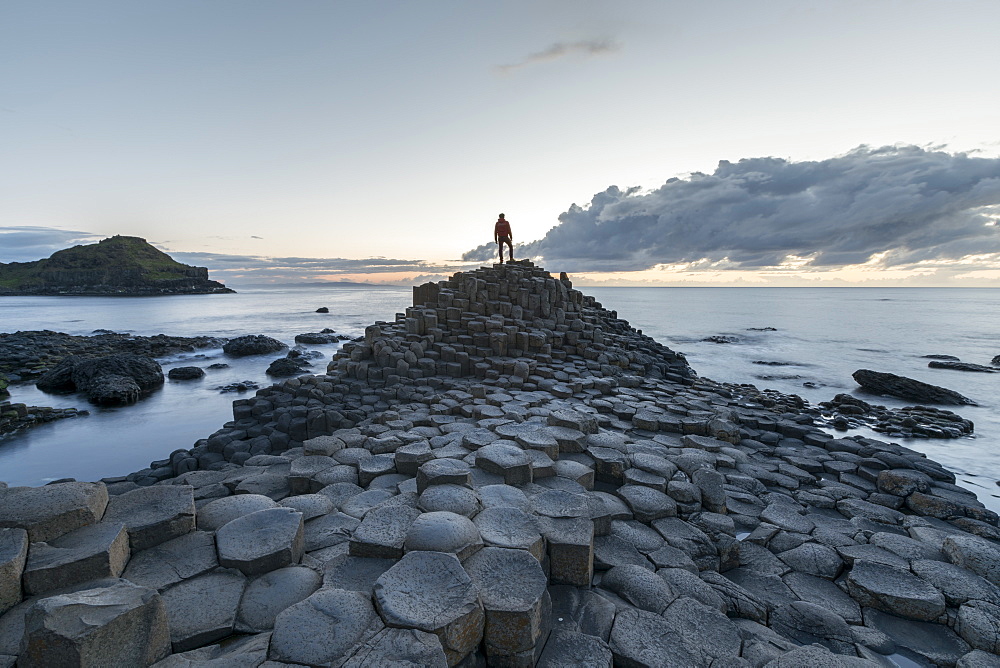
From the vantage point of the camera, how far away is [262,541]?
121 inches

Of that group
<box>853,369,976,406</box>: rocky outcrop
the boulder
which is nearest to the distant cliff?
the boulder

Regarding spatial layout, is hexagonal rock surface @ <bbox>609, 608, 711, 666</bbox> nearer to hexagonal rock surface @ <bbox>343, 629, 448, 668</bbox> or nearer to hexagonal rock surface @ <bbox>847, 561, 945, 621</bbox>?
hexagonal rock surface @ <bbox>343, 629, 448, 668</bbox>

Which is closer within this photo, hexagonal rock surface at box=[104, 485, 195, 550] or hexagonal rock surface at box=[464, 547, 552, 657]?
hexagonal rock surface at box=[464, 547, 552, 657]

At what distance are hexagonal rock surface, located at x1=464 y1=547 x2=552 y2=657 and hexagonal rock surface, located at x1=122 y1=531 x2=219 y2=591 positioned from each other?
187cm

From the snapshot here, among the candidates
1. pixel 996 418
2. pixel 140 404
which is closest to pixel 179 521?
pixel 140 404

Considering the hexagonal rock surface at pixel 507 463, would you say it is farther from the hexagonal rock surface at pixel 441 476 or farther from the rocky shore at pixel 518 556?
the hexagonal rock surface at pixel 441 476

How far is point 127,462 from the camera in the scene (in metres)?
10.8

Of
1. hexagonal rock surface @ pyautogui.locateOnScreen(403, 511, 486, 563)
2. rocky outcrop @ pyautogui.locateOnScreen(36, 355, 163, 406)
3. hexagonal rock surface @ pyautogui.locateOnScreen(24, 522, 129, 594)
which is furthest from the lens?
rocky outcrop @ pyautogui.locateOnScreen(36, 355, 163, 406)

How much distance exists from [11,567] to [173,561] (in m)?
0.80

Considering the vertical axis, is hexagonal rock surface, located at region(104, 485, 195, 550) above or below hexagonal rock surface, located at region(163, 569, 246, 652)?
above

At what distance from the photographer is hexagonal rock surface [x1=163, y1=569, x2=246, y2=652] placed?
244cm

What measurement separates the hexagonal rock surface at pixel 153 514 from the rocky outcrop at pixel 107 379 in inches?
622

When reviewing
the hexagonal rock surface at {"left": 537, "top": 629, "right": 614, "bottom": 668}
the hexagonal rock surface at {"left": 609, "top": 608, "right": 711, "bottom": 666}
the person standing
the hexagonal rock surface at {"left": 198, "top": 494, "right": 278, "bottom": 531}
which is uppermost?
the person standing

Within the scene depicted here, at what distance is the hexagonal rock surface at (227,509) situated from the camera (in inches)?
136
